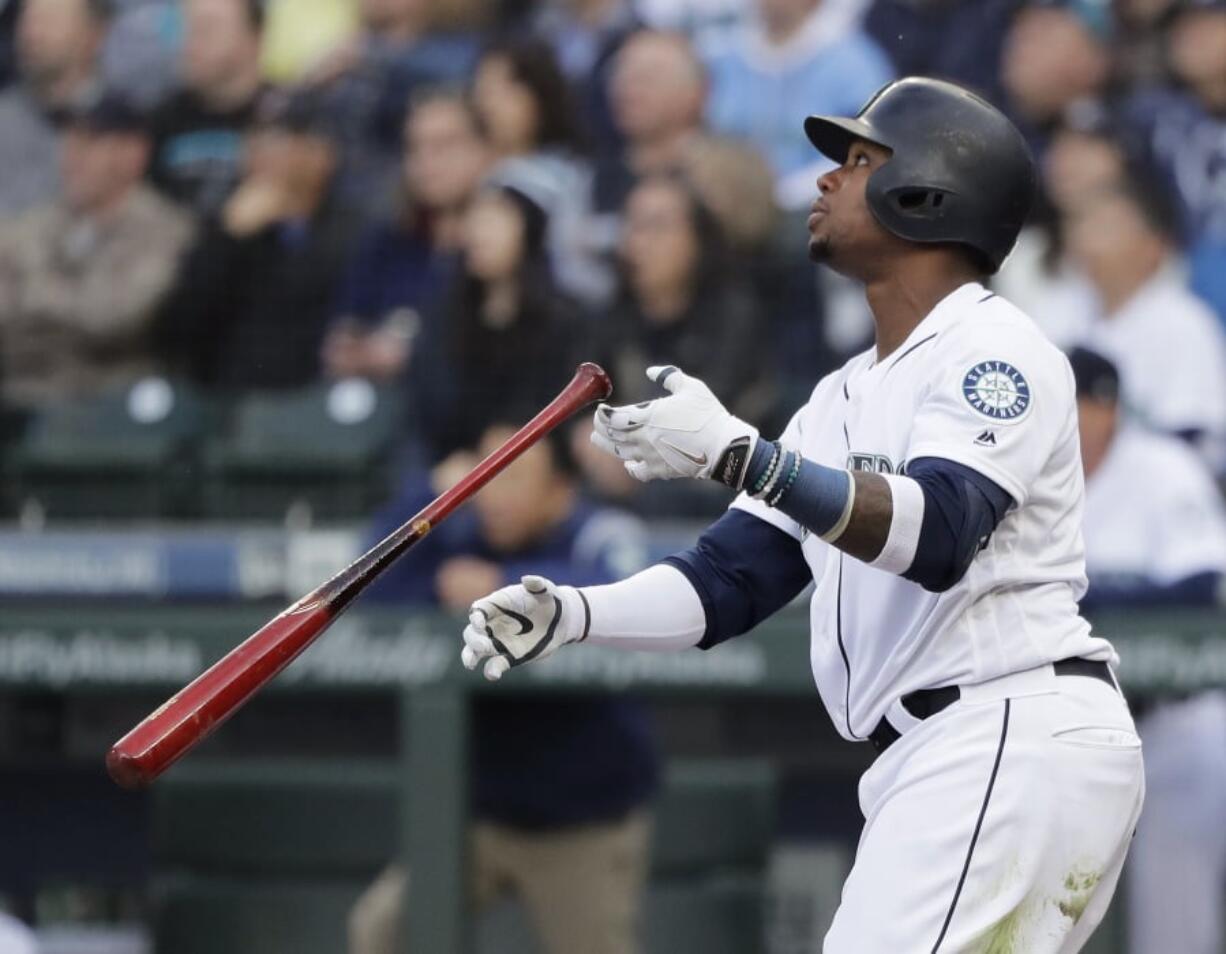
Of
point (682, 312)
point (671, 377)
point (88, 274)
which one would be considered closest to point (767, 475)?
point (671, 377)

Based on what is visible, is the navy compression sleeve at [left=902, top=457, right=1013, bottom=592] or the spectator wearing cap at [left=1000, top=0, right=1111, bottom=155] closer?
the navy compression sleeve at [left=902, top=457, right=1013, bottom=592]

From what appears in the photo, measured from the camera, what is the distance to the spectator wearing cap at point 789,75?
6.84 meters

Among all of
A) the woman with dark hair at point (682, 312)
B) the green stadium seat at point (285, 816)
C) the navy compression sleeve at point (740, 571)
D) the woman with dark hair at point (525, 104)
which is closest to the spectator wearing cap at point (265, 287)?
the woman with dark hair at point (525, 104)

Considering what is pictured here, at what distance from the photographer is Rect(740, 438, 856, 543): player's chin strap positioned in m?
2.75

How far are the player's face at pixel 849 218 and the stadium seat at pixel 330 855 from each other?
2.59 metres

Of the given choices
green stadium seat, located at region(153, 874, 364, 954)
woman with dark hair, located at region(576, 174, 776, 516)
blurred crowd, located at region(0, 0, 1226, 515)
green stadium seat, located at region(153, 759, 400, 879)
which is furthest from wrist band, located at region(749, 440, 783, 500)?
woman with dark hair, located at region(576, 174, 776, 516)

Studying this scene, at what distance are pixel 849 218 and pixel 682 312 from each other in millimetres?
3216

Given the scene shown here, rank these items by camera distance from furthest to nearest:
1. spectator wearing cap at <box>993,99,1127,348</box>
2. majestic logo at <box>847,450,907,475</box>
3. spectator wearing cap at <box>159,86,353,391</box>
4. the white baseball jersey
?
spectator wearing cap at <box>159,86,353,391</box>
spectator wearing cap at <box>993,99,1127,348</box>
majestic logo at <box>847,450,907,475</box>
the white baseball jersey

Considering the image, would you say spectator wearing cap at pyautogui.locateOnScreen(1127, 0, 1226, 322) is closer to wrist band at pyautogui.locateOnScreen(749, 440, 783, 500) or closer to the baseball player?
the baseball player

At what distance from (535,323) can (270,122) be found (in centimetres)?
141

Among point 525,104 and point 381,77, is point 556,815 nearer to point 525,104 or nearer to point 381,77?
point 525,104

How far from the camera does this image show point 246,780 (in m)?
5.62

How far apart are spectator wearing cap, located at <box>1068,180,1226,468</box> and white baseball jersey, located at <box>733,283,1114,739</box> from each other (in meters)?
3.15

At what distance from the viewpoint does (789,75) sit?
6906mm
